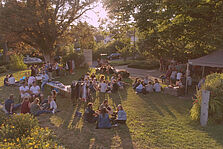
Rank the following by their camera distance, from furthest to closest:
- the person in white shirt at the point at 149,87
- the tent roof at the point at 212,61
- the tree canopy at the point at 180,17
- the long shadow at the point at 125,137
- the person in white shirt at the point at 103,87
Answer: the person in white shirt at the point at 149,87, the person in white shirt at the point at 103,87, the tent roof at the point at 212,61, the tree canopy at the point at 180,17, the long shadow at the point at 125,137

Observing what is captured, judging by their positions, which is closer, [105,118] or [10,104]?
[105,118]

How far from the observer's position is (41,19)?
838 inches

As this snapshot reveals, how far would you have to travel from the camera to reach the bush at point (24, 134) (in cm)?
557

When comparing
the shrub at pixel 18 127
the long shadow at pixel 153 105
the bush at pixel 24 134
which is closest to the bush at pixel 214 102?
the long shadow at pixel 153 105

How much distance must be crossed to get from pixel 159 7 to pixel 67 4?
14074mm

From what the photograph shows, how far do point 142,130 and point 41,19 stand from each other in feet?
58.5

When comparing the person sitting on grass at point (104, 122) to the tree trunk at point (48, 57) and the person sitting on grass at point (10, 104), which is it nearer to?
the person sitting on grass at point (10, 104)

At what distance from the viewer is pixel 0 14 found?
20844 mm

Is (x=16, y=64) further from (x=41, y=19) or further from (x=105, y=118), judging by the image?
(x=105, y=118)

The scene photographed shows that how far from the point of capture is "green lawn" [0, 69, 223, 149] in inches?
271

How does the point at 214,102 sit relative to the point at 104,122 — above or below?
above

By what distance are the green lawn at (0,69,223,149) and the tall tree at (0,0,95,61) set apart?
44.2ft

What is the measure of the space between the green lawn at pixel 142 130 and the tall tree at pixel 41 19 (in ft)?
44.2

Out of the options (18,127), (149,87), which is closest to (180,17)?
(149,87)
